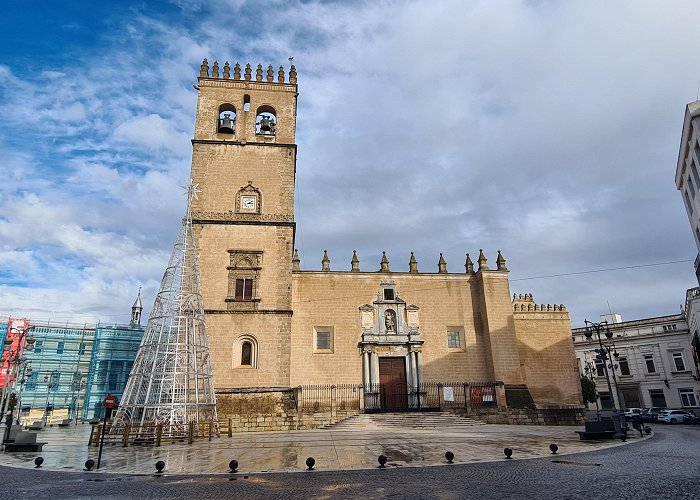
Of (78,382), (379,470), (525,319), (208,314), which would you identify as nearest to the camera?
(379,470)

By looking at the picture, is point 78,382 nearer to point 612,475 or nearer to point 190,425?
point 190,425

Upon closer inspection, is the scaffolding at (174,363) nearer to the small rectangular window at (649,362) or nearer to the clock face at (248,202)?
the clock face at (248,202)

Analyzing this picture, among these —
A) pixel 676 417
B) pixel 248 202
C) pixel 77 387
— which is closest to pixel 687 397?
pixel 676 417

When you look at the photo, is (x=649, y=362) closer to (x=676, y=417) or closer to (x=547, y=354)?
(x=676, y=417)

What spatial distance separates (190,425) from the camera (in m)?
15.9

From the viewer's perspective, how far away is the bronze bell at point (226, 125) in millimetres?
27094

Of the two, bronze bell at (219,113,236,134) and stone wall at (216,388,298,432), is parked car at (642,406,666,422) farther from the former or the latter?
bronze bell at (219,113,236,134)

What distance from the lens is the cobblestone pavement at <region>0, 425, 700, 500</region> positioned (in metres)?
6.78

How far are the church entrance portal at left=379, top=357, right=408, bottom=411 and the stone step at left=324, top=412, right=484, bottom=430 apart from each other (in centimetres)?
263

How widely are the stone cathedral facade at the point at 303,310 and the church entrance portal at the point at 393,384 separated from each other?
0.06 metres

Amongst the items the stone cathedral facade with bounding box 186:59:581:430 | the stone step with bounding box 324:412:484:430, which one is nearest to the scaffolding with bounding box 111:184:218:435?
the stone cathedral facade with bounding box 186:59:581:430

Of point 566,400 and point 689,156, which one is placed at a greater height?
point 689,156

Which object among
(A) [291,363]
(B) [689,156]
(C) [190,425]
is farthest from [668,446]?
(A) [291,363]

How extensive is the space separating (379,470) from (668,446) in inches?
386
